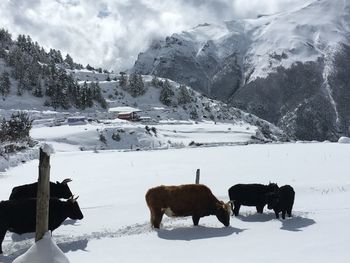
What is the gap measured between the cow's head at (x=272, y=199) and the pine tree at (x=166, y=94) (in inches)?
4330

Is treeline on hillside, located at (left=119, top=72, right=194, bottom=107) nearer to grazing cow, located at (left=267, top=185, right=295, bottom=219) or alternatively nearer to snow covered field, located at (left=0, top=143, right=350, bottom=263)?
snow covered field, located at (left=0, top=143, right=350, bottom=263)

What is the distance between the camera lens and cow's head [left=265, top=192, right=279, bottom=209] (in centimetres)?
1566

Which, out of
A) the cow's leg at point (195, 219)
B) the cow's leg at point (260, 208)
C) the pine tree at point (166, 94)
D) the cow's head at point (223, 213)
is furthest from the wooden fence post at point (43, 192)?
the pine tree at point (166, 94)

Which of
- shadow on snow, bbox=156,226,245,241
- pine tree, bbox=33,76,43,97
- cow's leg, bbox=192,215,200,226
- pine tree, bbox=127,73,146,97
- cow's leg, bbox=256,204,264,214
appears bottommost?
shadow on snow, bbox=156,226,245,241

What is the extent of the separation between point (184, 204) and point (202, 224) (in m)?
1.03

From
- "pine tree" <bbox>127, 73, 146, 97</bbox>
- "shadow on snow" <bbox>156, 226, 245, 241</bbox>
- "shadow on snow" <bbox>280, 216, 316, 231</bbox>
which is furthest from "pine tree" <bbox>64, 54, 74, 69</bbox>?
"shadow on snow" <bbox>280, 216, 316, 231</bbox>

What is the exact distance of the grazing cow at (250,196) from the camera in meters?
16.5

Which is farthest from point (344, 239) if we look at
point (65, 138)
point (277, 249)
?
point (65, 138)

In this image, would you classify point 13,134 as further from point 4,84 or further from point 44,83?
point 44,83

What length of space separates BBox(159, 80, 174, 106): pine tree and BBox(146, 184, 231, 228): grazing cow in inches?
4361

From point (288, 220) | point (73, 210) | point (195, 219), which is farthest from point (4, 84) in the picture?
point (288, 220)

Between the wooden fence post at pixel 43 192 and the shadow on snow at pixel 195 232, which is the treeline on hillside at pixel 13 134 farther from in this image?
the wooden fence post at pixel 43 192

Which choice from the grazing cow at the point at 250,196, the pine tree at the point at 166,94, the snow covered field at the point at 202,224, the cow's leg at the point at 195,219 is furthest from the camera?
the pine tree at the point at 166,94

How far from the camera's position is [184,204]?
1514 centimetres
